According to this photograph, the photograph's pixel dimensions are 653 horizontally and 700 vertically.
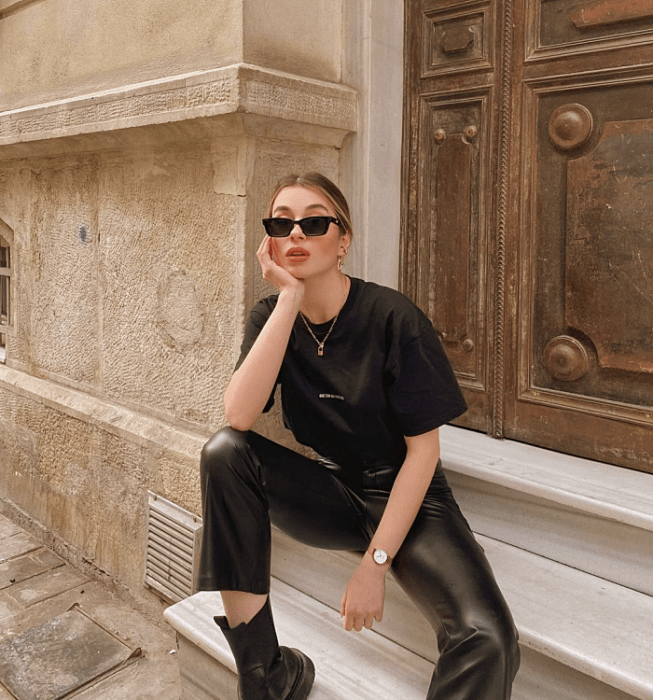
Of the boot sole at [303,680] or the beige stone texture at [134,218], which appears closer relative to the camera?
the boot sole at [303,680]

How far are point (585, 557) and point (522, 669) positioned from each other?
44 cm

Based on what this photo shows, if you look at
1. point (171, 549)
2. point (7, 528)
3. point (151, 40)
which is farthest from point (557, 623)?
point (7, 528)

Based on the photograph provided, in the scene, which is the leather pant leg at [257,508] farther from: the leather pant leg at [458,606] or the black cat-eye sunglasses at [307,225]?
the black cat-eye sunglasses at [307,225]

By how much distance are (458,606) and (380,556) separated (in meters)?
0.23

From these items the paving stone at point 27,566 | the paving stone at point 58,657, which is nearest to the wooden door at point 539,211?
the paving stone at point 58,657

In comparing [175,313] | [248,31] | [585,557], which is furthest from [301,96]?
[585,557]

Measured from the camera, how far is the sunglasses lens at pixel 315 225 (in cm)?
185

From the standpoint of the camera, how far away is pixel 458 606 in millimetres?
1527

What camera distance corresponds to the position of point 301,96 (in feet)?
7.63

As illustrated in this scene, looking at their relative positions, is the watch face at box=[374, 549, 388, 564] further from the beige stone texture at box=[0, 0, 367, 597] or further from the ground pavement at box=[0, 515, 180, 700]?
the ground pavement at box=[0, 515, 180, 700]

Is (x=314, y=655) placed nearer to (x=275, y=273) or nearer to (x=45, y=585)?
(x=275, y=273)

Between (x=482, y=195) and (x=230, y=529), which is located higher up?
(x=482, y=195)

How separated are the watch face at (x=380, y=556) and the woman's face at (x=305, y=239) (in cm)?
76

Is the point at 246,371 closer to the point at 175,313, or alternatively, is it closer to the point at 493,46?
the point at 175,313
